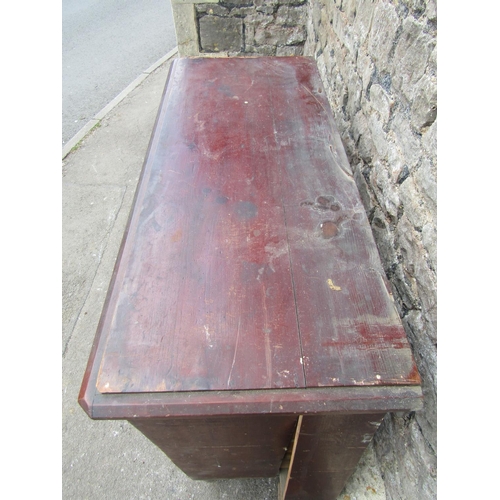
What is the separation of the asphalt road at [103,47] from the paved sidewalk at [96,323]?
444 millimetres

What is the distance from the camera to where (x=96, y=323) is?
7.75 ft

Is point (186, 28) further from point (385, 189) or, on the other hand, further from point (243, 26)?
point (385, 189)

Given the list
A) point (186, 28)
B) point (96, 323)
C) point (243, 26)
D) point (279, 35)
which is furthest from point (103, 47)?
point (96, 323)

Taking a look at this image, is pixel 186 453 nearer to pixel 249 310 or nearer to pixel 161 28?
pixel 249 310

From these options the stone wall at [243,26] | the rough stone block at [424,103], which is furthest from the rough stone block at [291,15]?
the rough stone block at [424,103]

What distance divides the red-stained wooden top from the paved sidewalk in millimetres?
1023

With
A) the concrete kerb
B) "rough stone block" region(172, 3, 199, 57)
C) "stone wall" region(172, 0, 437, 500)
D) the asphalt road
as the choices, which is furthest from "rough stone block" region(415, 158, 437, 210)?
the asphalt road

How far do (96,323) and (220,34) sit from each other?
9.53 ft

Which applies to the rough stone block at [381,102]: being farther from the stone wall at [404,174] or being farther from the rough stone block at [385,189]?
the rough stone block at [385,189]

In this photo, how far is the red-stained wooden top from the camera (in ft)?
3.18

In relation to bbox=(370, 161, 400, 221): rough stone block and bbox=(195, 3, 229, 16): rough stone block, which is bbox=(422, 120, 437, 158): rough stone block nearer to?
bbox=(370, 161, 400, 221): rough stone block

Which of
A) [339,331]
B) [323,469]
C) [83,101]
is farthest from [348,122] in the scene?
[83,101]

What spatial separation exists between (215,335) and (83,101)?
174 inches

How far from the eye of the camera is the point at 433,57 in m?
1.09
